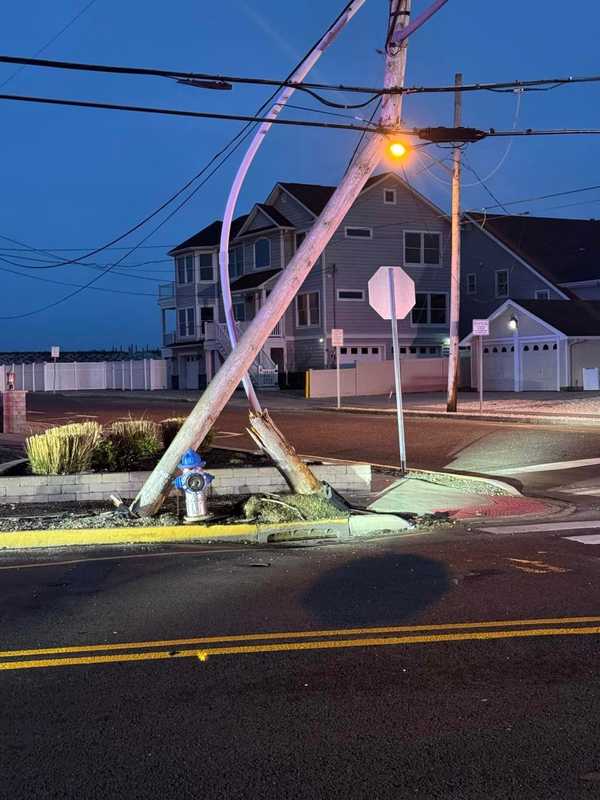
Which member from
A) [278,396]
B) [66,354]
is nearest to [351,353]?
[278,396]

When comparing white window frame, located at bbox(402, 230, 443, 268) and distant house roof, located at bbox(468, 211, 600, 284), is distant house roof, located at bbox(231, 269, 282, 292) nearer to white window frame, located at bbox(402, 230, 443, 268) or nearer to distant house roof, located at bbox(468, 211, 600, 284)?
white window frame, located at bbox(402, 230, 443, 268)

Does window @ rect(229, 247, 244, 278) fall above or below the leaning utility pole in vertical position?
above

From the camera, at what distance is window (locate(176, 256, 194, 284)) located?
53.4m

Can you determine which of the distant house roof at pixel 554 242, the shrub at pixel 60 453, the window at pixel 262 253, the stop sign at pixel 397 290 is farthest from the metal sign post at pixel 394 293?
the window at pixel 262 253

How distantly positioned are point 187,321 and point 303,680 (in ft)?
163

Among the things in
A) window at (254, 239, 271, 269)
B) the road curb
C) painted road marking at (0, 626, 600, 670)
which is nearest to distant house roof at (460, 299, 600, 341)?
the road curb

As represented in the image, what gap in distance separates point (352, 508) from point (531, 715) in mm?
6279

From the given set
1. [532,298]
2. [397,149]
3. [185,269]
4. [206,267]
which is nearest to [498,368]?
[532,298]

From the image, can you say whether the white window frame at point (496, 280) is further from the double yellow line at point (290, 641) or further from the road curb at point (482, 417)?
the double yellow line at point (290, 641)

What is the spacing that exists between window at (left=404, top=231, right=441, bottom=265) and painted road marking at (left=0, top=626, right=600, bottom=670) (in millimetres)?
42145

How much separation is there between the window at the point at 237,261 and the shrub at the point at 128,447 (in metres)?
37.4

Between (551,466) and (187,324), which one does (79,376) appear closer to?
(187,324)

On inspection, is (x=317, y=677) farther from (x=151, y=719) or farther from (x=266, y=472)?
(x=266, y=472)

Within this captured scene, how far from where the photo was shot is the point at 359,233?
4566 cm
